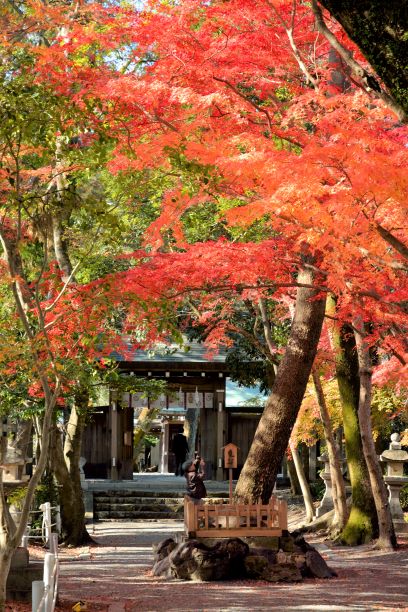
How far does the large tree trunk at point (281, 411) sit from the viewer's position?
14.3 m

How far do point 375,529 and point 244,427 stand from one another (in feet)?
45.2

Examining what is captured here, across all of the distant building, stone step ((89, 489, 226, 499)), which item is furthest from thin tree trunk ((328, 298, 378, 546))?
the distant building

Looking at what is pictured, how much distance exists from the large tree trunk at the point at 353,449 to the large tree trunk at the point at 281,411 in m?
4.33

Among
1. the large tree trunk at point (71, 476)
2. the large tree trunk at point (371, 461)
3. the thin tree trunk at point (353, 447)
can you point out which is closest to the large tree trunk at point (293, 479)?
the thin tree trunk at point (353, 447)

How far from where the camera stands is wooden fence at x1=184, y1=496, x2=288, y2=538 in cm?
1363

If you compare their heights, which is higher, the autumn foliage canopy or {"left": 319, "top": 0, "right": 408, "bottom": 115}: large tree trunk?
the autumn foliage canopy

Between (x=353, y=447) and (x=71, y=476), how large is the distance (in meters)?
5.63

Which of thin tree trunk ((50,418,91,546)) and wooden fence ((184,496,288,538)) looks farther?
thin tree trunk ((50,418,91,546))

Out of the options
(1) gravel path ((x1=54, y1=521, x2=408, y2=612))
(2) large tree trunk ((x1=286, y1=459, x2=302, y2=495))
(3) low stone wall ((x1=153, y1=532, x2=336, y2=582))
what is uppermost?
(2) large tree trunk ((x1=286, y1=459, x2=302, y2=495))

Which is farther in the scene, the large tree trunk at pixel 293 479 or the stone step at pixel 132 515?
the large tree trunk at pixel 293 479

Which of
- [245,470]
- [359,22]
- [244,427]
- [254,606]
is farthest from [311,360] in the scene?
[244,427]

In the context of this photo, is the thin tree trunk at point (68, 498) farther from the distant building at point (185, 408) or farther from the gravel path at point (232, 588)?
the distant building at point (185, 408)

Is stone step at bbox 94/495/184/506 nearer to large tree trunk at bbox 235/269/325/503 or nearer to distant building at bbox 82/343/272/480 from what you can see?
distant building at bbox 82/343/272/480

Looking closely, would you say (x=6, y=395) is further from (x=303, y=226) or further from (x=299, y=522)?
(x=299, y=522)
